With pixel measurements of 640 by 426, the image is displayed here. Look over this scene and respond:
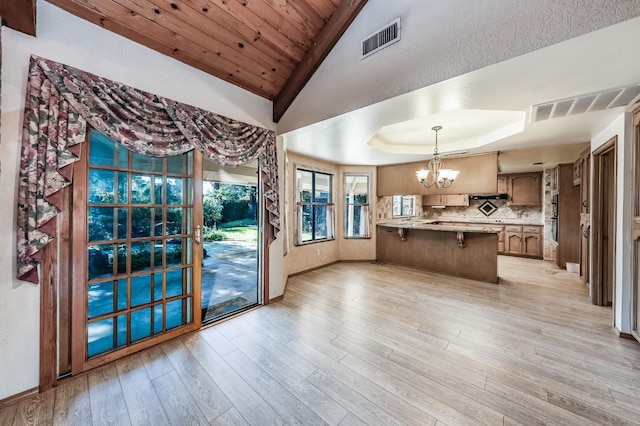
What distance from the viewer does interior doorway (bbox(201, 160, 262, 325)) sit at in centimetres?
317

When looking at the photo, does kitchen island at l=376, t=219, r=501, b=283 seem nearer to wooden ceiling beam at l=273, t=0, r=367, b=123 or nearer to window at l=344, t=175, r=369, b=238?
window at l=344, t=175, r=369, b=238

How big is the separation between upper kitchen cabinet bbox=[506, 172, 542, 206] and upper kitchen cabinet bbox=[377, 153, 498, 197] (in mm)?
2854

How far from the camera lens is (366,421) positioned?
57.1 inches

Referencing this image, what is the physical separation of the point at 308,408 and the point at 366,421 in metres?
0.37

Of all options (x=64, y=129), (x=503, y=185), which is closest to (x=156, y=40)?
(x=64, y=129)

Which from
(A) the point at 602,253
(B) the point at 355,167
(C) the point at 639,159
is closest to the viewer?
(C) the point at 639,159

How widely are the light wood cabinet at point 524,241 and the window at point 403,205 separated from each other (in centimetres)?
246

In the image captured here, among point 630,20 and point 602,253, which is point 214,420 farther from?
point 602,253

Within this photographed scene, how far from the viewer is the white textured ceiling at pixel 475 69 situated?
1.43m

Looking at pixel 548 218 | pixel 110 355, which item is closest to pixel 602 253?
pixel 548 218

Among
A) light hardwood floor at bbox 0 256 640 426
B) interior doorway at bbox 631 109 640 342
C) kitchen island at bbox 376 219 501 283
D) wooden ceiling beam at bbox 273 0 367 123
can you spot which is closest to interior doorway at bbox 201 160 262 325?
light hardwood floor at bbox 0 256 640 426

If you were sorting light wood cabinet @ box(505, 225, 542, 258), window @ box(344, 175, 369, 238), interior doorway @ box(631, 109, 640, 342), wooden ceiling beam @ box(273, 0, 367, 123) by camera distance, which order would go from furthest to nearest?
light wood cabinet @ box(505, 225, 542, 258)
window @ box(344, 175, 369, 238)
wooden ceiling beam @ box(273, 0, 367, 123)
interior doorway @ box(631, 109, 640, 342)

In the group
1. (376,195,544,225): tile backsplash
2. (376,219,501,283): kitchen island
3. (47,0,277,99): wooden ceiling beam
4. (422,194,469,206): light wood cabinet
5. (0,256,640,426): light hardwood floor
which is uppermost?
(47,0,277,99): wooden ceiling beam

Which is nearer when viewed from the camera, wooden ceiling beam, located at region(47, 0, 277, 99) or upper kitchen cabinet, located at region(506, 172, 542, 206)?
wooden ceiling beam, located at region(47, 0, 277, 99)
